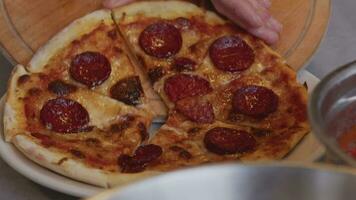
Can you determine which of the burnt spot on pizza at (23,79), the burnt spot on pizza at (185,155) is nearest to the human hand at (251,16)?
the burnt spot on pizza at (23,79)

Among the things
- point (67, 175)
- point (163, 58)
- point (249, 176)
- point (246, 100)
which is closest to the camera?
point (249, 176)

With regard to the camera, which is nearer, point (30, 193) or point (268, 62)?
point (30, 193)

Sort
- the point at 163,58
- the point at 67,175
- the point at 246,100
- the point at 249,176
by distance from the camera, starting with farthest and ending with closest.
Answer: the point at 163,58 < the point at 246,100 < the point at 67,175 < the point at 249,176

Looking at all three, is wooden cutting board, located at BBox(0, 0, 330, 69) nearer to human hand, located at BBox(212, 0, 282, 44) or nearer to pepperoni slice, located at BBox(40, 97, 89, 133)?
human hand, located at BBox(212, 0, 282, 44)

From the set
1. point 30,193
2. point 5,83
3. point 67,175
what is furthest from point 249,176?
point 5,83

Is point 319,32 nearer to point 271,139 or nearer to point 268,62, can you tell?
point 268,62

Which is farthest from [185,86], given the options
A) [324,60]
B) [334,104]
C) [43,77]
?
[334,104]

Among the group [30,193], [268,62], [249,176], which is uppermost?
[249,176]
